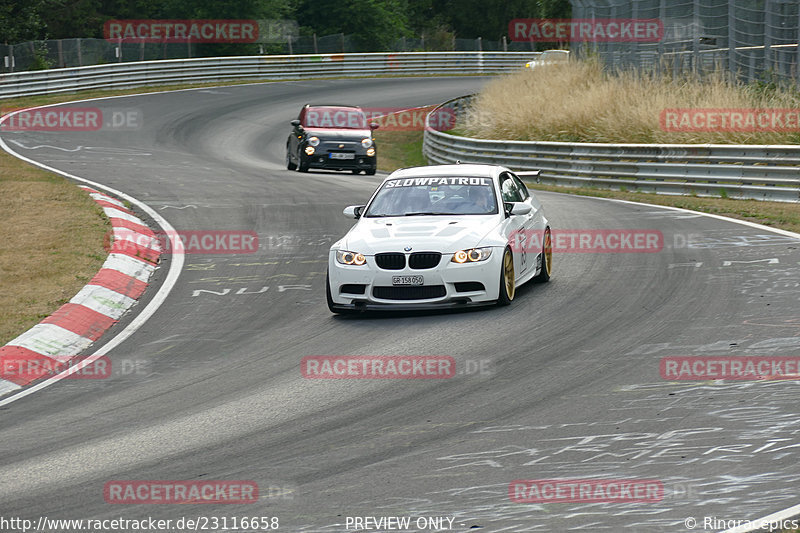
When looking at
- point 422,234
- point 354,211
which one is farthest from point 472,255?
point 354,211

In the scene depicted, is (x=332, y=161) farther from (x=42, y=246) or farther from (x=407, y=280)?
(x=407, y=280)

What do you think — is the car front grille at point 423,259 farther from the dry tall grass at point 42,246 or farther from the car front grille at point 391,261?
the dry tall grass at point 42,246

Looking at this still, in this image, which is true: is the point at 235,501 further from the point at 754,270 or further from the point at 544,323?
the point at 754,270

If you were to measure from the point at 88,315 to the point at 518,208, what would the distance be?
4.64 meters

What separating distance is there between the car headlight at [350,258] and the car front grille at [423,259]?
482 millimetres

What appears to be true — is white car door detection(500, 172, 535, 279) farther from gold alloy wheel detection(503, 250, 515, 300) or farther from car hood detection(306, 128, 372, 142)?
car hood detection(306, 128, 372, 142)

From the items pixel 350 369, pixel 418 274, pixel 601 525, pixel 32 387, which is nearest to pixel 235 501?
pixel 601 525

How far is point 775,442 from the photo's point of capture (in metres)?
6.59

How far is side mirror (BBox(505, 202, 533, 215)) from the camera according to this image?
39.0ft

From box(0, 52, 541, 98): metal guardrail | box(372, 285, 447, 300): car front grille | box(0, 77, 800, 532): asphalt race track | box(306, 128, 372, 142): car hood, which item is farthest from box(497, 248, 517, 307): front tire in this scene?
box(0, 52, 541, 98): metal guardrail

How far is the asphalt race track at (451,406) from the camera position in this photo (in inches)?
235

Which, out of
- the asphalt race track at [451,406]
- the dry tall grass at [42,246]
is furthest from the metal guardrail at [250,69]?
the asphalt race track at [451,406]

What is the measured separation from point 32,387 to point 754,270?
787 centimetres

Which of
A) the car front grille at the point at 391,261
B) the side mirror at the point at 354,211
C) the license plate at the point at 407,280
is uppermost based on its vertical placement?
the side mirror at the point at 354,211
